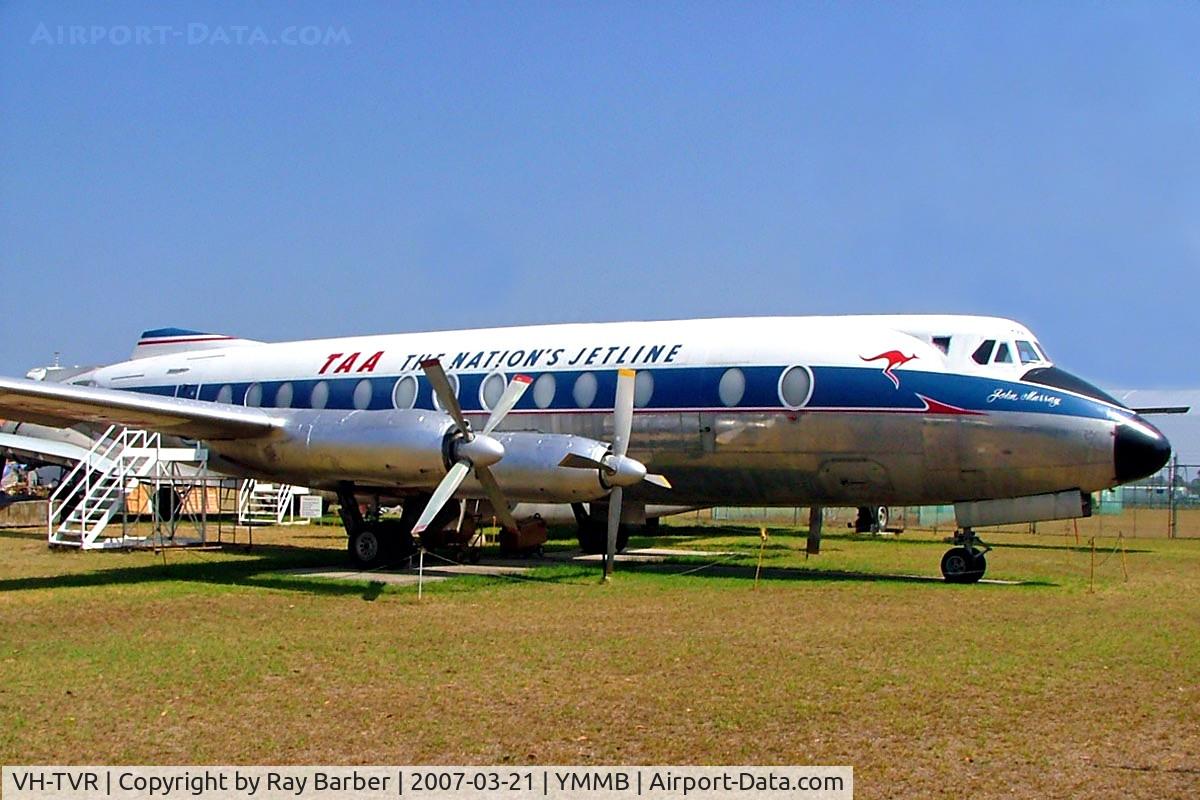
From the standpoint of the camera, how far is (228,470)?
20.2 m

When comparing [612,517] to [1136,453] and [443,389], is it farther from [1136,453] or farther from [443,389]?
[1136,453]

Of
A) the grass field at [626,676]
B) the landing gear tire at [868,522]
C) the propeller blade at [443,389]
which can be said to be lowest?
the grass field at [626,676]

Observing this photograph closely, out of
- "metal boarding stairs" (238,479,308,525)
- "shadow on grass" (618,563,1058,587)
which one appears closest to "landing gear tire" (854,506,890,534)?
"shadow on grass" (618,563,1058,587)

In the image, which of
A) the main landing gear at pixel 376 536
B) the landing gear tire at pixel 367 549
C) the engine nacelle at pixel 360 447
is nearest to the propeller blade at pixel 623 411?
the engine nacelle at pixel 360 447

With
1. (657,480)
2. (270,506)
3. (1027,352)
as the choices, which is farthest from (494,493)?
(270,506)

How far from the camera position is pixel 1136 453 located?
16.5 m

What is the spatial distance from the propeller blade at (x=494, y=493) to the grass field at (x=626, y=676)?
1.02m

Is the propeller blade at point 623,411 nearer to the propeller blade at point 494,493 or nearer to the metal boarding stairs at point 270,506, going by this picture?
the propeller blade at point 494,493

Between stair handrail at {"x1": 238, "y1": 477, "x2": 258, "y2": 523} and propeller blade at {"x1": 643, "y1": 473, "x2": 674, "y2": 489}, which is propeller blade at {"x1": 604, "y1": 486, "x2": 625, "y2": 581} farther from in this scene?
stair handrail at {"x1": 238, "y1": 477, "x2": 258, "y2": 523}

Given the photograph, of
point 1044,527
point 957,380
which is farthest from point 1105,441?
point 1044,527

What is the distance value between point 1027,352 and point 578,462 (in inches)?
277

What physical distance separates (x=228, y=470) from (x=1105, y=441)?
14.0m

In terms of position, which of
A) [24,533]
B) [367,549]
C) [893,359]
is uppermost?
[893,359]

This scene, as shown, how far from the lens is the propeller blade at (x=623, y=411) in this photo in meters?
17.3
